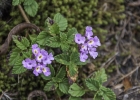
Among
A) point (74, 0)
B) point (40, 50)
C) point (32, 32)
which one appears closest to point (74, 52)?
point (40, 50)

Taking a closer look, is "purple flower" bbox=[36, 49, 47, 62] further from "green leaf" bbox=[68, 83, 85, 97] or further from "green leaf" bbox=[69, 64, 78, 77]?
"green leaf" bbox=[68, 83, 85, 97]

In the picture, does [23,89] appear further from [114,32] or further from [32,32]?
[114,32]

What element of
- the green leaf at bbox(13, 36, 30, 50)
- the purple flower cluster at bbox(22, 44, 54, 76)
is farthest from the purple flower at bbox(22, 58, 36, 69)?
the green leaf at bbox(13, 36, 30, 50)

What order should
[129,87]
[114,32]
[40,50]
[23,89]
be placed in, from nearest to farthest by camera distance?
[40,50]
[23,89]
[129,87]
[114,32]

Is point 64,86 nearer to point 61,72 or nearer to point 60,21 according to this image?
point 61,72

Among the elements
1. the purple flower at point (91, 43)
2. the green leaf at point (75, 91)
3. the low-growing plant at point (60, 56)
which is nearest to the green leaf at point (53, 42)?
the low-growing plant at point (60, 56)

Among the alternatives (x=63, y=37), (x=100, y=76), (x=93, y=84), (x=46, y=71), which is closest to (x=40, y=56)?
(x=46, y=71)

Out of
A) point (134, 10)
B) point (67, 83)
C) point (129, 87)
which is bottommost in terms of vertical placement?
point (129, 87)
